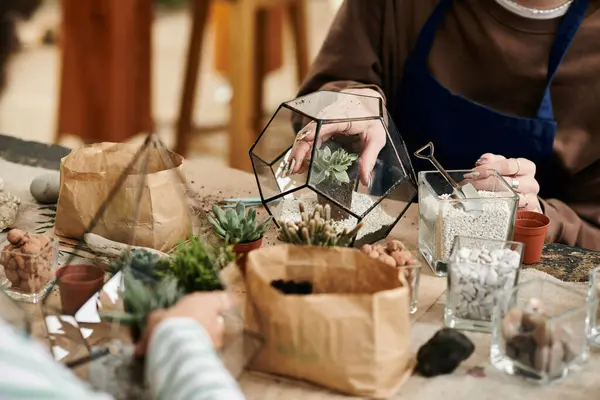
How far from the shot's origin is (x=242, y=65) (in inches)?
122

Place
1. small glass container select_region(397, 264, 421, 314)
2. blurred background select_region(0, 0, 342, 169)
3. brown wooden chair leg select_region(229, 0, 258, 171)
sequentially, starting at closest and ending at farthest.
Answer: small glass container select_region(397, 264, 421, 314)
brown wooden chair leg select_region(229, 0, 258, 171)
blurred background select_region(0, 0, 342, 169)

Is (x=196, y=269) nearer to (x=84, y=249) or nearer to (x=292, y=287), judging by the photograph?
(x=292, y=287)

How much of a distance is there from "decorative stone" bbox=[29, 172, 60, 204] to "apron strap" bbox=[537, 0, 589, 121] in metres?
0.97

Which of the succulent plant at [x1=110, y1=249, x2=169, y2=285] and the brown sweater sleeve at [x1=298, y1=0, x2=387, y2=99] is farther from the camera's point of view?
the brown sweater sleeve at [x1=298, y1=0, x2=387, y2=99]

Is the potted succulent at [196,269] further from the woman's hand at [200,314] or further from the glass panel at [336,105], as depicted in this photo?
the glass panel at [336,105]

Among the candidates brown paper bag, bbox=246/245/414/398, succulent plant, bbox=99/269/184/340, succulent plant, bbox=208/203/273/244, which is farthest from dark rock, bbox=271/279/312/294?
succulent plant, bbox=208/203/273/244

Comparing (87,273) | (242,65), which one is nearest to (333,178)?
(87,273)

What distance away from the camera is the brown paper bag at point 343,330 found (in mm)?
899

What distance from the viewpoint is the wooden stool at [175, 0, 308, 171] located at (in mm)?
3064

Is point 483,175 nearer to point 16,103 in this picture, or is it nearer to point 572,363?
point 572,363

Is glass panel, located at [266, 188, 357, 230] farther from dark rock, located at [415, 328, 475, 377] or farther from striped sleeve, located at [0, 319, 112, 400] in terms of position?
striped sleeve, located at [0, 319, 112, 400]

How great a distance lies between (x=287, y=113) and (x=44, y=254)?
517mm

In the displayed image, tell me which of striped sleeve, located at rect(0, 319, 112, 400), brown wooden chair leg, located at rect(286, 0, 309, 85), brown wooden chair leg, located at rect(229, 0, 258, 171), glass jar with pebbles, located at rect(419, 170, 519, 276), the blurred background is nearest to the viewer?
striped sleeve, located at rect(0, 319, 112, 400)

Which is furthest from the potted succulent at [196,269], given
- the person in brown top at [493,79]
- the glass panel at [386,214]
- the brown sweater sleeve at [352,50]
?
the brown sweater sleeve at [352,50]
